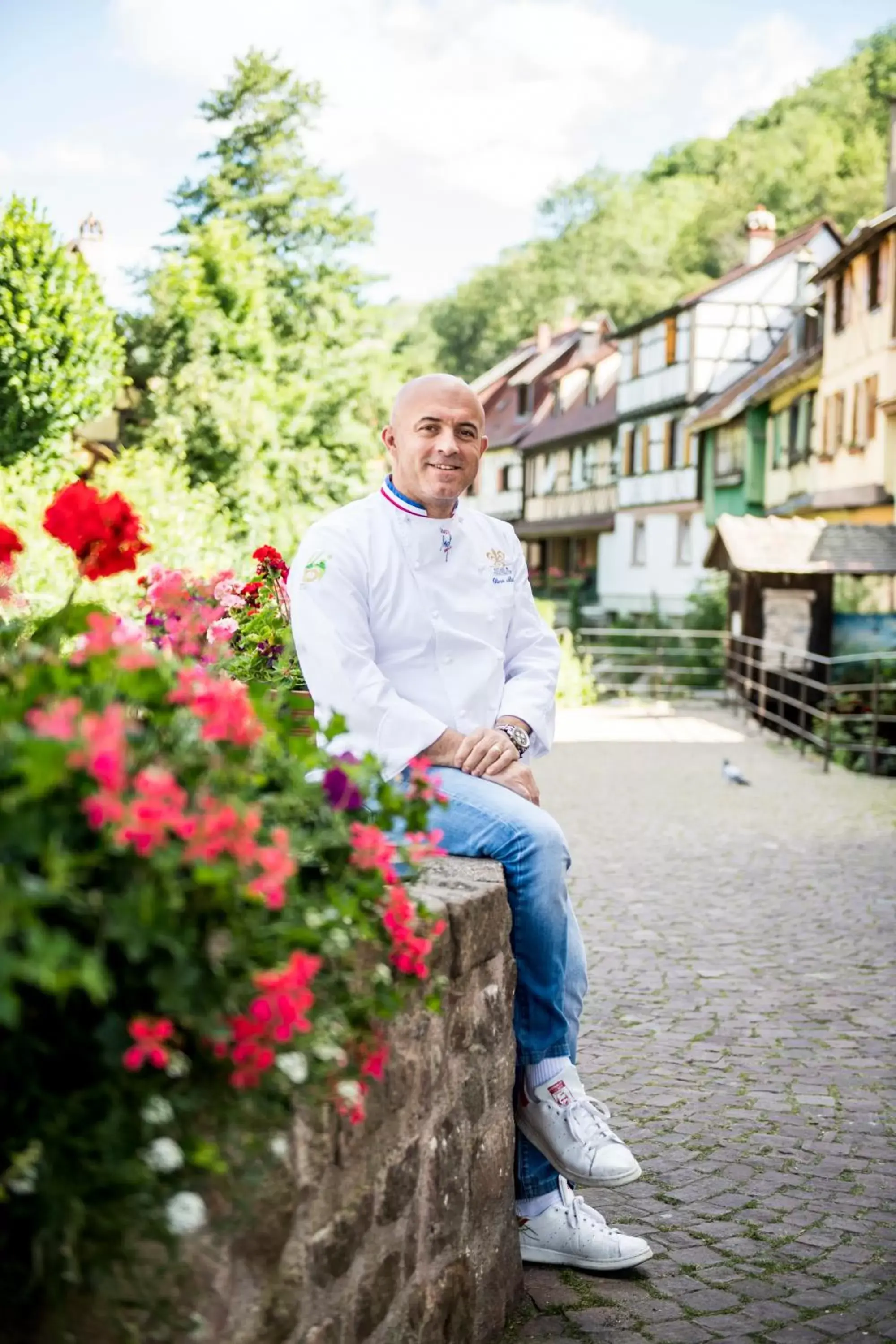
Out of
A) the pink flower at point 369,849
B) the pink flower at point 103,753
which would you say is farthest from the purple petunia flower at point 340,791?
the pink flower at point 103,753

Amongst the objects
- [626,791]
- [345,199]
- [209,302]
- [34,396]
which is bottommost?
[626,791]

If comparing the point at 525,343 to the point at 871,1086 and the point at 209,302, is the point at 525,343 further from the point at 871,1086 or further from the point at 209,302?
the point at 871,1086

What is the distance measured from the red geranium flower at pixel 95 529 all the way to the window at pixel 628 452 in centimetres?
4503

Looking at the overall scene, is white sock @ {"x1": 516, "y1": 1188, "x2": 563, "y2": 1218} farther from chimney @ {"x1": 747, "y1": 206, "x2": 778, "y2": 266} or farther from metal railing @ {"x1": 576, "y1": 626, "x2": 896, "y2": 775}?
chimney @ {"x1": 747, "y1": 206, "x2": 778, "y2": 266}

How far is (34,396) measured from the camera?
26.7 metres

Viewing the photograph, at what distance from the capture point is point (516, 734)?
3941 mm

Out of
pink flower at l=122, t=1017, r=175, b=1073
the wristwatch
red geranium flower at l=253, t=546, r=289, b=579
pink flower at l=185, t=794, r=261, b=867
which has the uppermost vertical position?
red geranium flower at l=253, t=546, r=289, b=579

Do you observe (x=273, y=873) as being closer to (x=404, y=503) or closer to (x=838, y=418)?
(x=404, y=503)

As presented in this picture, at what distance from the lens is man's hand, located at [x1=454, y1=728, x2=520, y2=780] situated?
3740 millimetres

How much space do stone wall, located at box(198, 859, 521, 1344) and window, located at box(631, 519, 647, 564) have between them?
1707 inches

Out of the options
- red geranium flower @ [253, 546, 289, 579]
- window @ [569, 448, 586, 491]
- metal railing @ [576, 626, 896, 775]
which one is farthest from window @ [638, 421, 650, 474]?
red geranium flower @ [253, 546, 289, 579]

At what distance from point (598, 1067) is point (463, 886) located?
101 inches

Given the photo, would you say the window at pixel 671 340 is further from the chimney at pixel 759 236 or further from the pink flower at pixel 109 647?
the pink flower at pixel 109 647

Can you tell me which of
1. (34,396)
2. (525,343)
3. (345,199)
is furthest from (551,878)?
(525,343)
